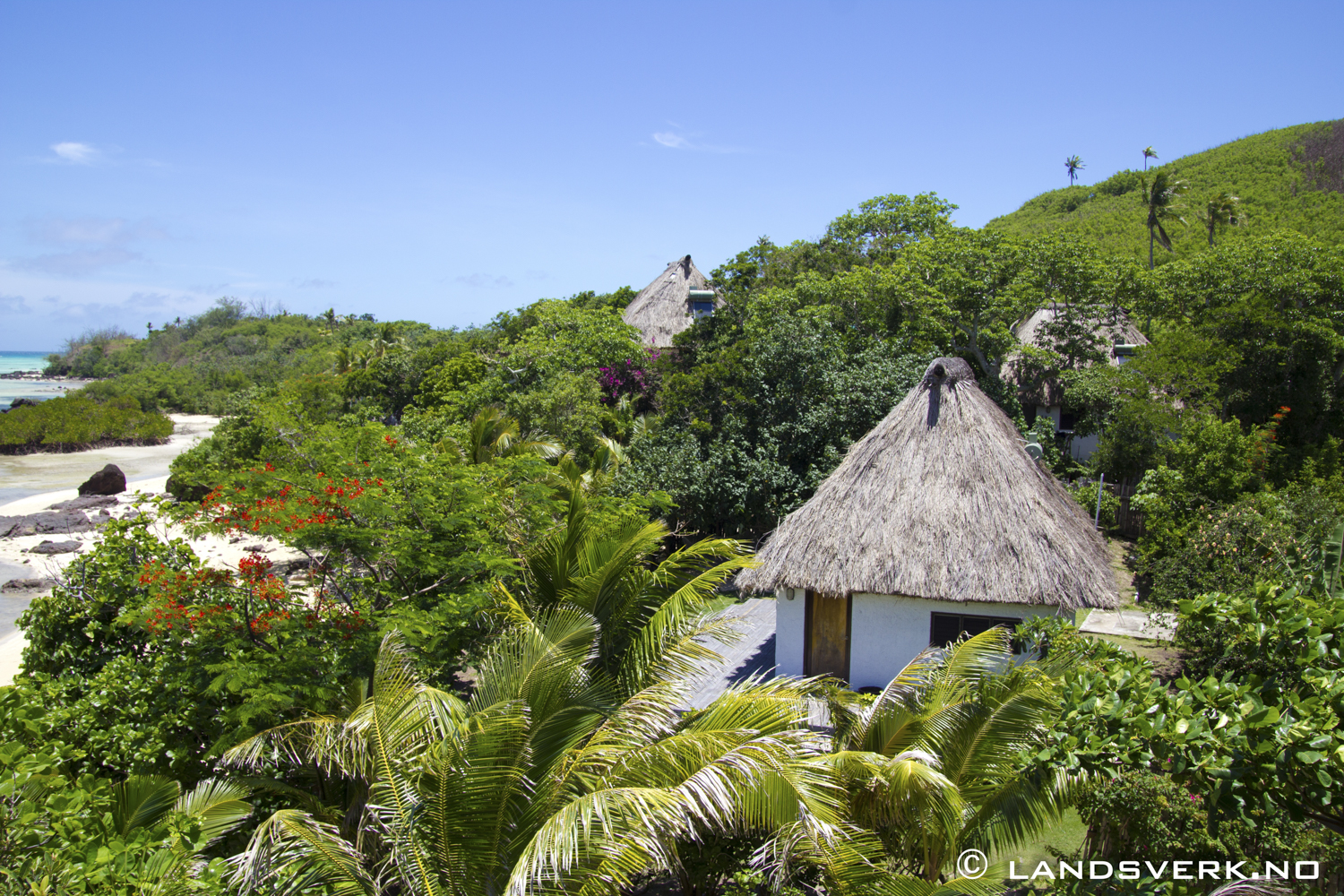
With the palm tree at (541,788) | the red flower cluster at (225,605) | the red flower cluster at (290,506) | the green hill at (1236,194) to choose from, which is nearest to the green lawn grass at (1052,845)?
the palm tree at (541,788)

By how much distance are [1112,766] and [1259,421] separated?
17.8 meters

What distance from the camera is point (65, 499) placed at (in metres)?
28.5

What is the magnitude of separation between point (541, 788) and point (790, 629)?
6.00 meters

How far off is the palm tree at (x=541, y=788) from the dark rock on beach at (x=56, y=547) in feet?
70.1

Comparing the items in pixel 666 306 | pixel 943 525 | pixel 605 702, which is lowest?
pixel 605 702

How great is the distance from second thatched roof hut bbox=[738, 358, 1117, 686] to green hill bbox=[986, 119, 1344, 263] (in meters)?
24.6

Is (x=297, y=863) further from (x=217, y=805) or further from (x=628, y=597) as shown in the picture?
(x=628, y=597)

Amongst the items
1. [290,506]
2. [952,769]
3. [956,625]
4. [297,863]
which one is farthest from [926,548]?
[297,863]

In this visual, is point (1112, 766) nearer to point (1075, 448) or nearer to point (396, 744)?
point (396, 744)

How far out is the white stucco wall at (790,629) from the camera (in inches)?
414

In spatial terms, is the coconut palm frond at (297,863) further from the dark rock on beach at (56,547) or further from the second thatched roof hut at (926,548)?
the dark rock on beach at (56,547)

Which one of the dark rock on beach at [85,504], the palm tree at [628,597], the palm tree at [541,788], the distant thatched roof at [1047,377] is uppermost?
the distant thatched roof at [1047,377]

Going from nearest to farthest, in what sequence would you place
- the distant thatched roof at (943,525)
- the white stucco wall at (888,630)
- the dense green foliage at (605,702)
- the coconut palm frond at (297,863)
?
the dense green foliage at (605,702) → the coconut palm frond at (297,863) → the distant thatched roof at (943,525) → the white stucco wall at (888,630)

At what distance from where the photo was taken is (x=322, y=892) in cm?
487
